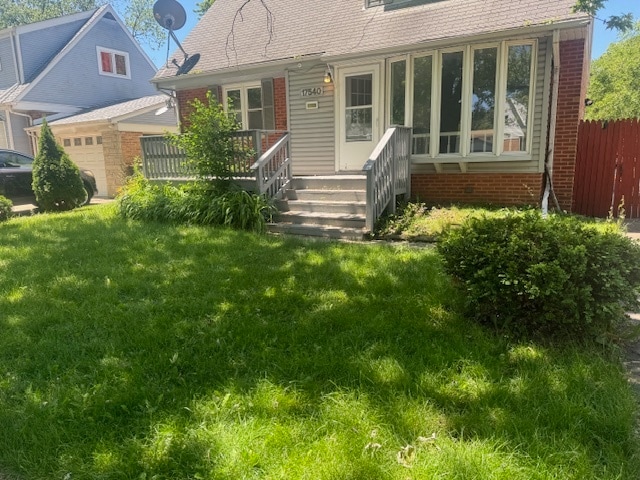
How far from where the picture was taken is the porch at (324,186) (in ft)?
23.7

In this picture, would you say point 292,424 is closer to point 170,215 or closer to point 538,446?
point 538,446

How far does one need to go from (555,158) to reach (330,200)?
4139 mm

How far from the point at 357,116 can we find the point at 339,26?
2.32 m

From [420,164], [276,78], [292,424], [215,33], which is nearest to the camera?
[292,424]

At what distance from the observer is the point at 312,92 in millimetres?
10195

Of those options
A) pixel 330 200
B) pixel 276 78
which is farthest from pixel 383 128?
pixel 276 78

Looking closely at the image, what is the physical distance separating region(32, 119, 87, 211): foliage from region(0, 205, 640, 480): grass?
718 centimetres

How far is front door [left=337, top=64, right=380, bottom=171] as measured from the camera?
Answer: 942 centimetres

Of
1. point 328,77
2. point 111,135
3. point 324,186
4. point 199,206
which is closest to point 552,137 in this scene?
point 324,186

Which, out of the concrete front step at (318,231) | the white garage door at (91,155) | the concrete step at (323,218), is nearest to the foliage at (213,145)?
the concrete step at (323,218)

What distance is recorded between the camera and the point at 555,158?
8.13 meters

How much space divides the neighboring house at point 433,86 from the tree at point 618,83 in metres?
23.9

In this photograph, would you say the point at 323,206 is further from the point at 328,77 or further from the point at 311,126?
the point at 328,77

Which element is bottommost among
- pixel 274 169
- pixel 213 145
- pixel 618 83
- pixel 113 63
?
pixel 274 169
